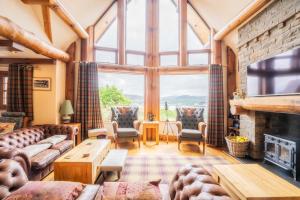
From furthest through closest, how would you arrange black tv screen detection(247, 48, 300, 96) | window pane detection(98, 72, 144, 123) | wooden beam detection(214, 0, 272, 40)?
1. window pane detection(98, 72, 144, 123)
2. wooden beam detection(214, 0, 272, 40)
3. black tv screen detection(247, 48, 300, 96)

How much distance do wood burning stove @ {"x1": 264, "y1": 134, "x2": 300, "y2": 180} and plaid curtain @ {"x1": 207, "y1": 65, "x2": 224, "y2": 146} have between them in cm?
147

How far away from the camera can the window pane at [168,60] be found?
221 inches

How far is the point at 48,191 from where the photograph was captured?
1390 millimetres

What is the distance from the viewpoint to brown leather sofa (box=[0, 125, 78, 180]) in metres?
2.18

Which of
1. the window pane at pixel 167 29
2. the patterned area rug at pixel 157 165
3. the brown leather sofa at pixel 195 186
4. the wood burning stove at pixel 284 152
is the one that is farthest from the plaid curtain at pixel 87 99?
the wood burning stove at pixel 284 152

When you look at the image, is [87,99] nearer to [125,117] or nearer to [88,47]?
[125,117]

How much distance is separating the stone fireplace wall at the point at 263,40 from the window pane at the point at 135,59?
2757 millimetres

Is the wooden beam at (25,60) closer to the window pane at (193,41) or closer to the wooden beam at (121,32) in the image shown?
the wooden beam at (121,32)

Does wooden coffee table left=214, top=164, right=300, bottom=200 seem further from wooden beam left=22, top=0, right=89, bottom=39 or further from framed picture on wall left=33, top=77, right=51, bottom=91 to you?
framed picture on wall left=33, top=77, right=51, bottom=91

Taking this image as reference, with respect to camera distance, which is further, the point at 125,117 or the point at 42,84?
the point at 125,117

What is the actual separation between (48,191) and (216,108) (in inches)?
170

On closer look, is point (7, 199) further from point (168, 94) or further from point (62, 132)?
point (168, 94)

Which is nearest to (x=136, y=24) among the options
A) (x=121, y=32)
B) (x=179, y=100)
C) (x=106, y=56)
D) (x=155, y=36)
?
(x=121, y=32)

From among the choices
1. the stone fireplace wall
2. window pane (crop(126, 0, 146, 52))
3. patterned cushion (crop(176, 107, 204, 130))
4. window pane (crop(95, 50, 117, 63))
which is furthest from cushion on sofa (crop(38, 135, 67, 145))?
the stone fireplace wall
